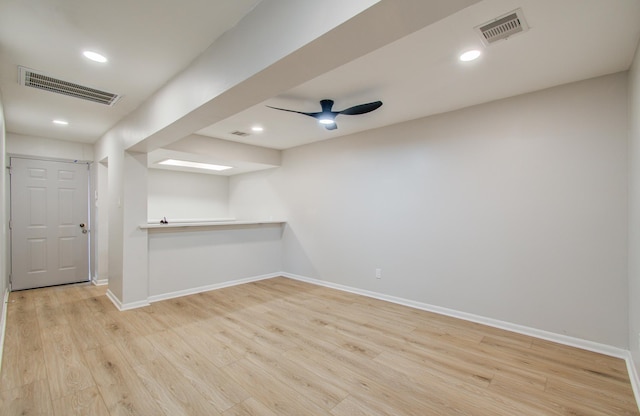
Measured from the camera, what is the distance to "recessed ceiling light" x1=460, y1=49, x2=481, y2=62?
226cm

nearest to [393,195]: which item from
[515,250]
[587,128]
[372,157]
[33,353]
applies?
[372,157]

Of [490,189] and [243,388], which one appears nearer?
[243,388]

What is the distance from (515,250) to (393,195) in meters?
1.58

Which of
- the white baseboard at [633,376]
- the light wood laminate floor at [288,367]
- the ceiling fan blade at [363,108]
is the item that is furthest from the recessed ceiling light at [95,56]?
the white baseboard at [633,376]

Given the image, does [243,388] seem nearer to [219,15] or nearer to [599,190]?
[219,15]

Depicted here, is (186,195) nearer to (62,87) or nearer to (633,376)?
(62,87)

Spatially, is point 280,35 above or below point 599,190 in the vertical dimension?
above

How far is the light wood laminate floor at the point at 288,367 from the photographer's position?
1.94 m

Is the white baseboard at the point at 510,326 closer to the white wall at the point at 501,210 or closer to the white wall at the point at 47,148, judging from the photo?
the white wall at the point at 501,210

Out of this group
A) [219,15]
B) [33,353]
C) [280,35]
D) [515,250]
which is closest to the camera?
[280,35]

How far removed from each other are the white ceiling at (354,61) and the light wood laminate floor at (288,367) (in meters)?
2.51

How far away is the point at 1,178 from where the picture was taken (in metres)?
2.92

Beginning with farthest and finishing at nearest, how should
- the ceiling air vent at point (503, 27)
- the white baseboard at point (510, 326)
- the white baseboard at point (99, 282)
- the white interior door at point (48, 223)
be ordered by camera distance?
the white baseboard at point (99, 282)
the white interior door at point (48, 223)
the white baseboard at point (510, 326)
the ceiling air vent at point (503, 27)

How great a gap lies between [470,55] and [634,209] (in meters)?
1.73
